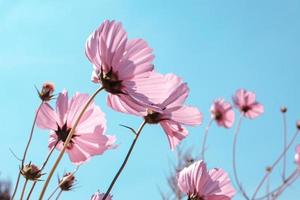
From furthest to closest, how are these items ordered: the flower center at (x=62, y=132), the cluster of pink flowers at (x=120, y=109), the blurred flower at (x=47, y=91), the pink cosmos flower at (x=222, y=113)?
the pink cosmos flower at (x=222, y=113) < the blurred flower at (x=47, y=91) < the flower center at (x=62, y=132) < the cluster of pink flowers at (x=120, y=109)

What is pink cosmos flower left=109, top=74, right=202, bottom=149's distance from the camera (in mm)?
517

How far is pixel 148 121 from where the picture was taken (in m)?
0.63

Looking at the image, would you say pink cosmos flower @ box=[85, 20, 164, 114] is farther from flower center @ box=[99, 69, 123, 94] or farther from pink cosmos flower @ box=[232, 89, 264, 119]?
pink cosmos flower @ box=[232, 89, 264, 119]

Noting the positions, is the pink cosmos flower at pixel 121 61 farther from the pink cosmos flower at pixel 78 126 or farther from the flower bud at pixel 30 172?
the flower bud at pixel 30 172

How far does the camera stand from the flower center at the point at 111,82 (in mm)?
521

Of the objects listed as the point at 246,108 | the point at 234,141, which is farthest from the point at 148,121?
the point at 246,108

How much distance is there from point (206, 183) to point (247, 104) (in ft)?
8.06

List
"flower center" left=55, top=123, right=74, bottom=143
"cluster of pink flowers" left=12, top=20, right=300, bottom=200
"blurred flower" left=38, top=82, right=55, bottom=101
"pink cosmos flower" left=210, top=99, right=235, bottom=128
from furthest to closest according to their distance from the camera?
1. "pink cosmos flower" left=210, top=99, right=235, bottom=128
2. "blurred flower" left=38, top=82, right=55, bottom=101
3. "flower center" left=55, top=123, right=74, bottom=143
4. "cluster of pink flowers" left=12, top=20, right=300, bottom=200

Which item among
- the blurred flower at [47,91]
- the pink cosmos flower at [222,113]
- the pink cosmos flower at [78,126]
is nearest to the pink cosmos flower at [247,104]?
the pink cosmos flower at [222,113]

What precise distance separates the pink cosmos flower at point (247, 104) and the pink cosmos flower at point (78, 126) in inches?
99.0

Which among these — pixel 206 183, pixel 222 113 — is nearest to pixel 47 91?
pixel 206 183

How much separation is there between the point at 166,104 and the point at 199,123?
9cm

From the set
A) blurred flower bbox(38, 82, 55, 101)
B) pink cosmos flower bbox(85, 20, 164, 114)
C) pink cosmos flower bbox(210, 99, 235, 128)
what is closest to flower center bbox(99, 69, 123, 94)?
pink cosmos flower bbox(85, 20, 164, 114)

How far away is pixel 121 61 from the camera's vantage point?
1.72 ft
